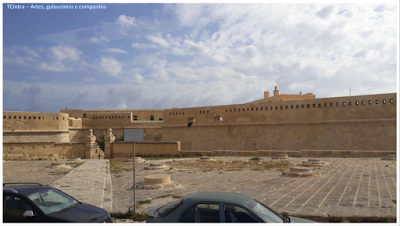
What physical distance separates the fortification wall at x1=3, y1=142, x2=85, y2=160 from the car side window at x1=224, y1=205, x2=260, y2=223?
2049cm

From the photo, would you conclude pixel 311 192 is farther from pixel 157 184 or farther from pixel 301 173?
pixel 157 184

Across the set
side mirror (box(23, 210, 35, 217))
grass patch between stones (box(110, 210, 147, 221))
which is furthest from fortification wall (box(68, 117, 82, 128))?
side mirror (box(23, 210, 35, 217))

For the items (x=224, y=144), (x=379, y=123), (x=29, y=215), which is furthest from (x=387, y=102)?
(x=29, y=215)

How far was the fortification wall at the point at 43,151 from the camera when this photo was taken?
859 inches

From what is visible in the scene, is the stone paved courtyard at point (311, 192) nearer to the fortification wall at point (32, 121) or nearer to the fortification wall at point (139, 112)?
the fortification wall at point (32, 121)

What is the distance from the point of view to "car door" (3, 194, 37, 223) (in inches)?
159

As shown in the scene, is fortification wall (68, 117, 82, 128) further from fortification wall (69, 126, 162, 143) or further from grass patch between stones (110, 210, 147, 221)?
grass patch between stones (110, 210, 147, 221)

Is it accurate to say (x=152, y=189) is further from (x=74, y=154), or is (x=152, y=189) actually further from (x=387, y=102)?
(x=387, y=102)

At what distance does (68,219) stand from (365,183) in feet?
28.0

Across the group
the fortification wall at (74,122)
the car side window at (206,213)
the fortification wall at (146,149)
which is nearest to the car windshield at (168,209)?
the car side window at (206,213)

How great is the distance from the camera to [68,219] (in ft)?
13.6

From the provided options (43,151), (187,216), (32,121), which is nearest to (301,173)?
(187,216)

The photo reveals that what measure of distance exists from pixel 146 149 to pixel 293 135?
1219 centimetres

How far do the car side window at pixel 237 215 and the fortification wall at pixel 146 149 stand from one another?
62.0ft
